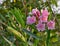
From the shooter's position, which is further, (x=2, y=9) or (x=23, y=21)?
(x=2, y=9)

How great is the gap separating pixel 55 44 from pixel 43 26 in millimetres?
428

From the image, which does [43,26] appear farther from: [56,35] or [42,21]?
[56,35]

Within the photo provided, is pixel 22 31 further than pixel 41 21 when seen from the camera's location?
Yes

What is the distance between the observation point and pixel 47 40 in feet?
3.67

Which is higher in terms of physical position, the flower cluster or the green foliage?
the flower cluster

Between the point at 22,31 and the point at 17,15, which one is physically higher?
the point at 17,15

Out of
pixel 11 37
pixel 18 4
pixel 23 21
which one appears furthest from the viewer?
pixel 18 4

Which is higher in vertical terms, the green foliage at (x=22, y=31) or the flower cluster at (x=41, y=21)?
the flower cluster at (x=41, y=21)

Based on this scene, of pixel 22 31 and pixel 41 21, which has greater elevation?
pixel 41 21

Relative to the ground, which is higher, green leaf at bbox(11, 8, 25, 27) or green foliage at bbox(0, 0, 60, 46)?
green leaf at bbox(11, 8, 25, 27)

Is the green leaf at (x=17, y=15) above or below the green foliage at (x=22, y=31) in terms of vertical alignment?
above

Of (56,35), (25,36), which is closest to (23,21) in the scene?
(25,36)

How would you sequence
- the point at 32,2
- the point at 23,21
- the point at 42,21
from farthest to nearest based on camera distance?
the point at 32,2 < the point at 23,21 < the point at 42,21

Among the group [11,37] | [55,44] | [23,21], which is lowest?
[55,44]
